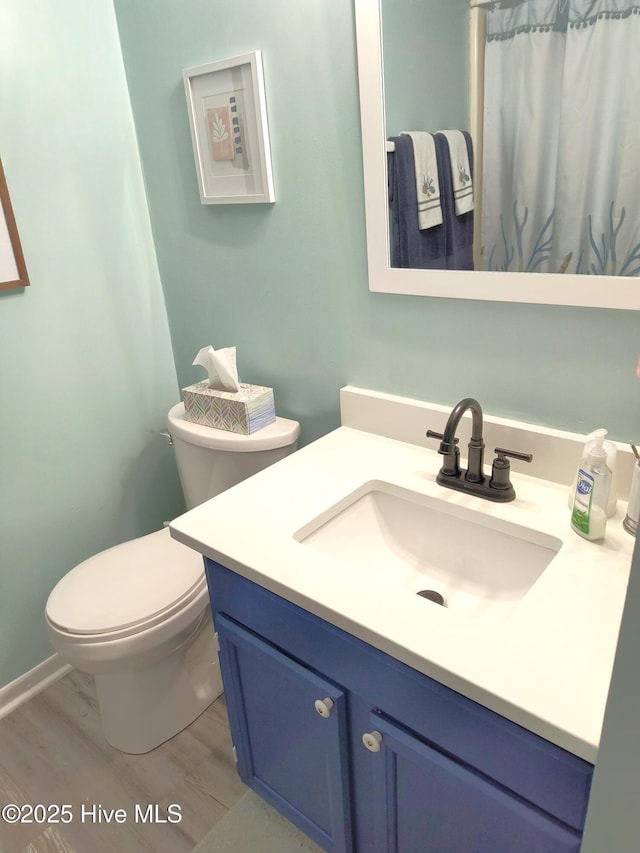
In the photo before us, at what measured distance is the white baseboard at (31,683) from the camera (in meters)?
1.75

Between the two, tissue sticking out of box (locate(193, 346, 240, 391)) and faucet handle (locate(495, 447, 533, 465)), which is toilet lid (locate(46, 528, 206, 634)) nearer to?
tissue sticking out of box (locate(193, 346, 240, 391))

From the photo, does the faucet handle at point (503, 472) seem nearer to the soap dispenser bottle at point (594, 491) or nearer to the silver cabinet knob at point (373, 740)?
the soap dispenser bottle at point (594, 491)

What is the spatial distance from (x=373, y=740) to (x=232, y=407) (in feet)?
2.78

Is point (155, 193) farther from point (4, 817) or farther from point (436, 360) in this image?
point (4, 817)

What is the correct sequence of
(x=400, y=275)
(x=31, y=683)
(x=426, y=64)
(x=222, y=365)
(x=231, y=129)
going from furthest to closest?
1. (x=31, y=683)
2. (x=222, y=365)
3. (x=231, y=129)
4. (x=400, y=275)
5. (x=426, y=64)

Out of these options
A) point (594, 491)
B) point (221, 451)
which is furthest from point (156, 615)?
point (594, 491)

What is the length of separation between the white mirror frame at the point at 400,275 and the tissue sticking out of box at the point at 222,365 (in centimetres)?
44

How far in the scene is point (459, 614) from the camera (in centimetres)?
91

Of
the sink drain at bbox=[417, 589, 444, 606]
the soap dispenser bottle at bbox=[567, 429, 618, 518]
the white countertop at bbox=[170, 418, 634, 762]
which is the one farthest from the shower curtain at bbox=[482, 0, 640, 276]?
the sink drain at bbox=[417, 589, 444, 606]

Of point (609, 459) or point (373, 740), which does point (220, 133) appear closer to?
point (609, 459)

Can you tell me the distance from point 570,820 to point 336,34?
1.41 meters

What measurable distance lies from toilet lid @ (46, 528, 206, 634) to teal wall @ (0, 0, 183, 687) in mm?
252

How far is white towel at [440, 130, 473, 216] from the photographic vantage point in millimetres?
1112

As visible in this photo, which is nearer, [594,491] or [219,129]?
[594,491]
